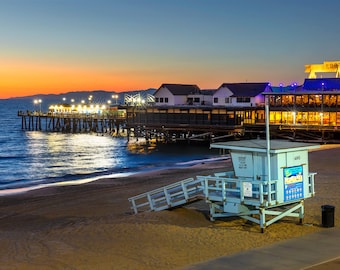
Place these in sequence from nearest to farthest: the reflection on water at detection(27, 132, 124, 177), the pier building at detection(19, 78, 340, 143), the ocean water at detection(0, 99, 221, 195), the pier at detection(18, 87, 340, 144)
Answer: the ocean water at detection(0, 99, 221, 195) < the reflection on water at detection(27, 132, 124, 177) < the pier at detection(18, 87, 340, 144) < the pier building at detection(19, 78, 340, 143)

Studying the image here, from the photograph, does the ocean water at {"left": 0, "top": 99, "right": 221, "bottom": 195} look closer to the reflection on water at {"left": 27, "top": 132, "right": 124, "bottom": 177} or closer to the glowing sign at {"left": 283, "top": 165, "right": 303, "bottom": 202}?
the reflection on water at {"left": 27, "top": 132, "right": 124, "bottom": 177}

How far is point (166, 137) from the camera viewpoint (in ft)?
238

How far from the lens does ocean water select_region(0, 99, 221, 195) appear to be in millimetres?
40322

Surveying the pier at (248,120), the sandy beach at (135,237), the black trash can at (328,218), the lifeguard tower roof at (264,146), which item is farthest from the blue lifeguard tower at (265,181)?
the pier at (248,120)

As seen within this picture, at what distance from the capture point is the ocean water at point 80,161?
132 feet

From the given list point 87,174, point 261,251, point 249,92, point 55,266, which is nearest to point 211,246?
point 261,251

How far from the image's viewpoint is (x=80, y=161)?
53781mm

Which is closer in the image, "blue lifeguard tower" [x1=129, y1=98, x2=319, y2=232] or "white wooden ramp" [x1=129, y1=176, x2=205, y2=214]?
"blue lifeguard tower" [x1=129, y1=98, x2=319, y2=232]

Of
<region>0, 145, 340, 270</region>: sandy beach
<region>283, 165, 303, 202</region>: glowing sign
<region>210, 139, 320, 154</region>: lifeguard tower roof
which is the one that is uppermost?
<region>210, 139, 320, 154</region>: lifeguard tower roof

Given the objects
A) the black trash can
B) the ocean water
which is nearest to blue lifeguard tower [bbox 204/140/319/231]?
the black trash can

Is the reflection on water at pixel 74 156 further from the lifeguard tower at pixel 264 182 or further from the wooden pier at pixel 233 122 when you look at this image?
the lifeguard tower at pixel 264 182

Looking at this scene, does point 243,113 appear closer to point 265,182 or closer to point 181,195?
point 181,195

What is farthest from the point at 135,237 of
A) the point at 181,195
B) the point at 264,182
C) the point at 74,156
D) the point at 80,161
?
the point at 74,156

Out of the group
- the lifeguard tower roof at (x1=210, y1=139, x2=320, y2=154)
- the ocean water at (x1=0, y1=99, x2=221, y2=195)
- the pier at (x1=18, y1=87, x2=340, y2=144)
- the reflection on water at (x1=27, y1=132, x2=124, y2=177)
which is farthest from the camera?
the pier at (x1=18, y1=87, x2=340, y2=144)
